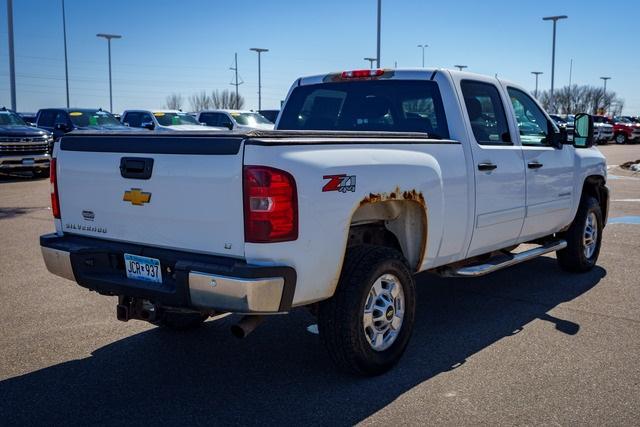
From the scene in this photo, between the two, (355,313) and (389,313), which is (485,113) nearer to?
(389,313)

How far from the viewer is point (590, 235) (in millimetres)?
7359

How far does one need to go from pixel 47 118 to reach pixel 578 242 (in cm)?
1820

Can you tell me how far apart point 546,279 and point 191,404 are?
450 centimetres

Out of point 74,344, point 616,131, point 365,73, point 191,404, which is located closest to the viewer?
point 191,404

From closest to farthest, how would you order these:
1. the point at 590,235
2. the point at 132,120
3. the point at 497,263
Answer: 1. the point at 497,263
2. the point at 590,235
3. the point at 132,120

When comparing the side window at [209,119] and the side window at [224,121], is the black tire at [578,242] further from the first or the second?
the side window at [209,119]

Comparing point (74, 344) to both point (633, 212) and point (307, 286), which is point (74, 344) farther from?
point (633, 212)

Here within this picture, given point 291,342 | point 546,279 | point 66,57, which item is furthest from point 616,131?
point 291,342

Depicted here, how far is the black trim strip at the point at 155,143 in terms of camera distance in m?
3.67

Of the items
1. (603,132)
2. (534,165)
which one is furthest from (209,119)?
(603,132)

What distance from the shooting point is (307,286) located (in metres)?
3.78

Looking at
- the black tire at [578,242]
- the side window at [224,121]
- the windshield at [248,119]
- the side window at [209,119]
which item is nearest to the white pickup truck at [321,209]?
the black tire at [578,242]

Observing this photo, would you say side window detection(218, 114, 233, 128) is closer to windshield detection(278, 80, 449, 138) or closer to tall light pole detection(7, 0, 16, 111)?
tall light pole detection(7, 0, 16, 111)

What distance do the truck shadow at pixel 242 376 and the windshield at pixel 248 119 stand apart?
17.8 metres
